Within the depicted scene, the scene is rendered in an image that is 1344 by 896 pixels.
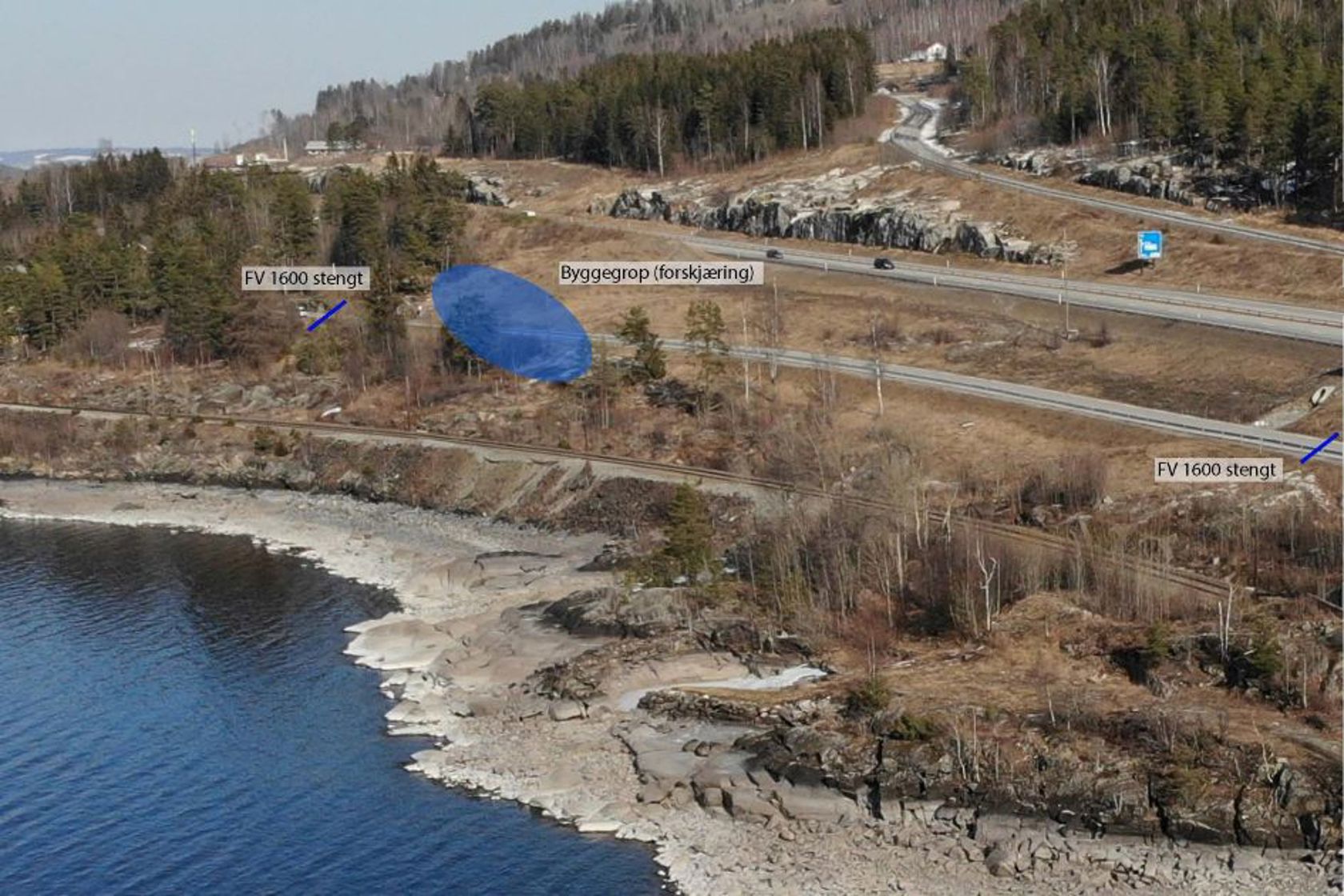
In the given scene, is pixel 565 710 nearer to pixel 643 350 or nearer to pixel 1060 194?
pixel 643 350

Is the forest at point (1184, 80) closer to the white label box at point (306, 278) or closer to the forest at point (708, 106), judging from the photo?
the forest at point (708, 106)

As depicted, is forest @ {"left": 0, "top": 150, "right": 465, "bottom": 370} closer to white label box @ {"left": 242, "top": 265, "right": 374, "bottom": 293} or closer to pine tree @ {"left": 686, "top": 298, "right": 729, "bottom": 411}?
white label box @ {"left": 242, "top": 265, "right": 374, "bottom": 293}

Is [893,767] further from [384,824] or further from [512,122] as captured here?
[512,122]

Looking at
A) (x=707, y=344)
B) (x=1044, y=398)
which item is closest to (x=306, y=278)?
(x=707, y=344)

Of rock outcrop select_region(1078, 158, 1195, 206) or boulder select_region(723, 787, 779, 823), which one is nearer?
boulder select_region(723, 787, 779, 823)

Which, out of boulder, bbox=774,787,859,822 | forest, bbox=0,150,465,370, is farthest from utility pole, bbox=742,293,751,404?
boulder, bbox=774,787,859,822

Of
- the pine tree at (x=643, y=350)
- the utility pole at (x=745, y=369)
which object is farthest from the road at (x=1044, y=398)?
the pine tree at (x=643, y=350)
